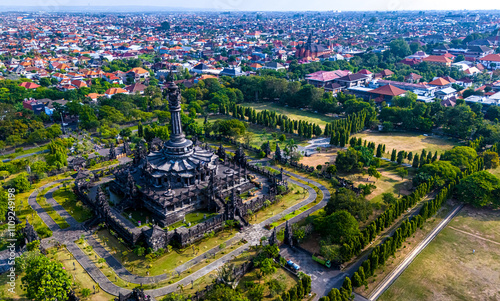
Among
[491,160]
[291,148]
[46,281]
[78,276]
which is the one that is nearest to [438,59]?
[491,160]

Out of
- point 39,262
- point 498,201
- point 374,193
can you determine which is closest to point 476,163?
point 498,201

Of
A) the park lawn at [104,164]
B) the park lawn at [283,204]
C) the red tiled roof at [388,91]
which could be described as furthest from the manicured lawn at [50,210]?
the red tiled roof at [388,91]

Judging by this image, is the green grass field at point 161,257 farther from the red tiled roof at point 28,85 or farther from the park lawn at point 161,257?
the red tiled roof at point 28,85

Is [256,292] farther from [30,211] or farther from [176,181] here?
[30,211]

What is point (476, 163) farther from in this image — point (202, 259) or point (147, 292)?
point (147, 292)

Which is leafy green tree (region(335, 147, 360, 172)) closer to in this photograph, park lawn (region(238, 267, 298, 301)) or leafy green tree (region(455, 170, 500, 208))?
leafy green tree (region(455, 170, 500, 208))

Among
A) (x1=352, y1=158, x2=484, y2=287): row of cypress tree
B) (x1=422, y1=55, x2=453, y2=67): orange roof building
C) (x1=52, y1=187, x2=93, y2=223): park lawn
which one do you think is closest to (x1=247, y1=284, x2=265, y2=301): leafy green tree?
(x1=352, y1=158, x2=484, y2=287): row of cypress tree

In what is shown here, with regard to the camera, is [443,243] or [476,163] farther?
[476,163]
